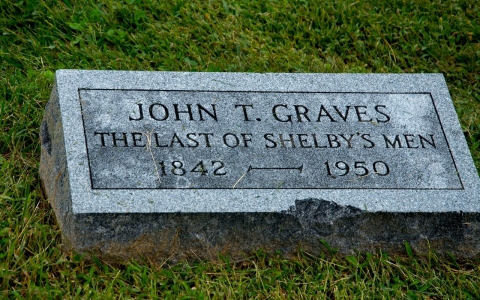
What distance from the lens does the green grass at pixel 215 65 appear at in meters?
3.03

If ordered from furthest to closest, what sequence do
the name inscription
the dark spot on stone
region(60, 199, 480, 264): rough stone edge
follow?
the dark spot on stone < the name inscription < region(60, 199, 480, 264): rough stone edge

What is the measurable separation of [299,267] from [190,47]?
68.4 inches

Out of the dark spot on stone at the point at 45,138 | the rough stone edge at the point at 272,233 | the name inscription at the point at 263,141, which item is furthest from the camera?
the dark spot on stone at the point at 45,138

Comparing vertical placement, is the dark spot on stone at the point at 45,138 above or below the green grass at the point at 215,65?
above

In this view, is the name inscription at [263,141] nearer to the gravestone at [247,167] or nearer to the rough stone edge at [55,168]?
the gravestone at [247,167]

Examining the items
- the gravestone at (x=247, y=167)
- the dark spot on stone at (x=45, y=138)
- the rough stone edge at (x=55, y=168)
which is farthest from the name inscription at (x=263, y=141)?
the dark spot on stone at (x=45, y=138)

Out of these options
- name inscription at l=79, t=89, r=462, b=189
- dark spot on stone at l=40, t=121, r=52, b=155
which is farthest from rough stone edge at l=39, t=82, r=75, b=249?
name inscription at l=79, t=89, r=462, b=189

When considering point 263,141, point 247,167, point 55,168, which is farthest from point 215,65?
point 55,168

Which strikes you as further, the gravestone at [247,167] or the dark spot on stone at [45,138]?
the dark spot on stone at [45,138]

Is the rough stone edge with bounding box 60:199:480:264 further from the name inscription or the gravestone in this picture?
the name inscription

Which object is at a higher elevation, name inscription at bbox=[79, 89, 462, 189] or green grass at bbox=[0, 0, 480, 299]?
name inscription at bbox=[79, 89, 462, 189]

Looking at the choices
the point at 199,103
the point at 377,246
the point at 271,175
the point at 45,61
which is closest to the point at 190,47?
the point at 45,61

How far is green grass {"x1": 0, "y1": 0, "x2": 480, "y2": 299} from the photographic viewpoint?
3.03 metres

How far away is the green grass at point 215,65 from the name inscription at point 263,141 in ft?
1.05
